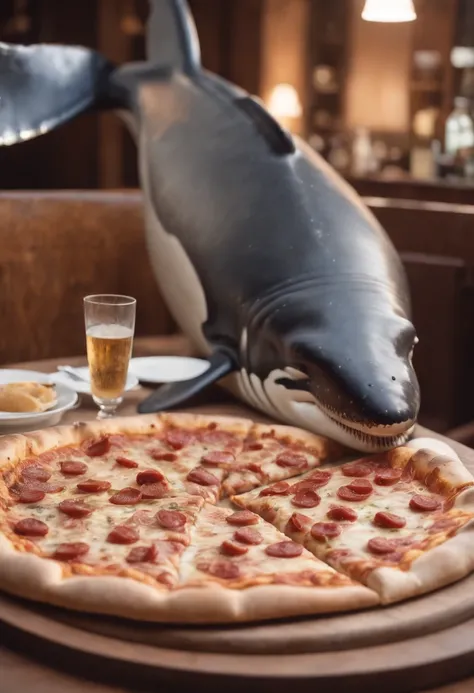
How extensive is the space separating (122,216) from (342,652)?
2.77m

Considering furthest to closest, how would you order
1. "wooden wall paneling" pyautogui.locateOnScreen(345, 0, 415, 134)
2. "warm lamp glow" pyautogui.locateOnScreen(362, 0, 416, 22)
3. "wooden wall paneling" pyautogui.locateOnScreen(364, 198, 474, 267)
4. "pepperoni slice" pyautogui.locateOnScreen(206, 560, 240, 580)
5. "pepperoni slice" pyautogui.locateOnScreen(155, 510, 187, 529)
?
"wooden wall paneling" pyautogui.locateOnScreen(345, 0, 415, 134)
"warm lamp glow" pyautogui.locateOnScreen(362, 0, 416, 22)
"wooden wall paneling" pyautogui.locateOnScreen(364, 198, 474, 267)
"pepperoni slice" pyautogui.locateOnScreen(155, 510, 187, 529)
"pepperoni slice" pyautogui.locateOnScreen(206, 560, 240, 580)

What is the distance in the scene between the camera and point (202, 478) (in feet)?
6.74

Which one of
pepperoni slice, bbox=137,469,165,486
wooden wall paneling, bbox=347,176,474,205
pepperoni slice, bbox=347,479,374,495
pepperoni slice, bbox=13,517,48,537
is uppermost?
pepperoni slice, bbox=13,517,48,537

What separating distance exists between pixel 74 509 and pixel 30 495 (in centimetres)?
13

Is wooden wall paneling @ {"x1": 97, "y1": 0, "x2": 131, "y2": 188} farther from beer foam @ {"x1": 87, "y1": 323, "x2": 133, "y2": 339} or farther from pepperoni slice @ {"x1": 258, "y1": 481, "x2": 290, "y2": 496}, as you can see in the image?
pepperoni slice @ {"x1": 258, "y1": 481, "x2": 290, "y2": 496}

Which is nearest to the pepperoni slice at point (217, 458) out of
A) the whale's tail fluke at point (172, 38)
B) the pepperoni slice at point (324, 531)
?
the pepperoni slice at point (324, 531)

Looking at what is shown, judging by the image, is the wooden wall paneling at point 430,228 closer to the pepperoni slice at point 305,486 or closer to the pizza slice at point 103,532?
the pepperoni slice at point 305,486

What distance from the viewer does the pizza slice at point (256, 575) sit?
1.45 meters

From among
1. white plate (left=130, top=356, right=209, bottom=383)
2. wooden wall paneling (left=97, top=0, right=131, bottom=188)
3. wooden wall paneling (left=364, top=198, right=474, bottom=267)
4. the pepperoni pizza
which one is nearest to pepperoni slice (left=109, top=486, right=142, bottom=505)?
the pepperoni pizza

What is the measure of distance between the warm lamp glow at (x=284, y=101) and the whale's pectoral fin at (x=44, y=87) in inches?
299

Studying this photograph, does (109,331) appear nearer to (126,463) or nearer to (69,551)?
(126,463)

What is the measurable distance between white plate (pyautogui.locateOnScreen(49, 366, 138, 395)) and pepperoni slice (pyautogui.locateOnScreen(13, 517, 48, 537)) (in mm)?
863

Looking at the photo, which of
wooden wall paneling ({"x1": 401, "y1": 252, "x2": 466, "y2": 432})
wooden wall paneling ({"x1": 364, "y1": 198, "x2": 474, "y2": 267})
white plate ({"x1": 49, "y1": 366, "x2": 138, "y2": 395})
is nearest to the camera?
white plate ({"x1": 49, "y1": 366, "x2": 138, "y2": 395})

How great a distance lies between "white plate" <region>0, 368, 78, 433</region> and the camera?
228cm
